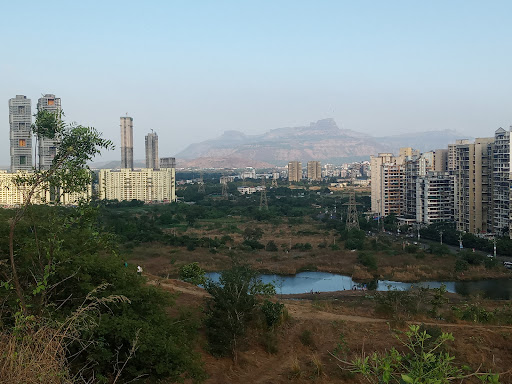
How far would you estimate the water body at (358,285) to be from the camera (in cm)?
1009

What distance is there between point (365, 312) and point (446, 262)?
24.3 feet

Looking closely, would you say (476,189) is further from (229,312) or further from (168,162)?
(168,162)

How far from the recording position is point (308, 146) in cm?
13650

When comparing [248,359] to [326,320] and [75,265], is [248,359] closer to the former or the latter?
[326,320]

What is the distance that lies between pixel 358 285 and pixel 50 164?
860 centimetres

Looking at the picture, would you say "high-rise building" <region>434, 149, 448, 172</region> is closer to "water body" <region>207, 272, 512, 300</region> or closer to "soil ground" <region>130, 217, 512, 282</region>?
"soil ground" <region>130, 217, 512, 282</region>

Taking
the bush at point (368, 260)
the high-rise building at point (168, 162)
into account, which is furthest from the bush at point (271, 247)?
the high-rise building at point (168, 162)

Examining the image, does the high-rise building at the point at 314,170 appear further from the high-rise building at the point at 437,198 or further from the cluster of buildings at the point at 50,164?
the high-rise building at the point at 437,198

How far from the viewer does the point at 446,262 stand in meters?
12.2

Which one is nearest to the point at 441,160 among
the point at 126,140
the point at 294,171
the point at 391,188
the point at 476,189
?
the point at 391,188

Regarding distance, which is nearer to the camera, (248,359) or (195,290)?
(248,359)

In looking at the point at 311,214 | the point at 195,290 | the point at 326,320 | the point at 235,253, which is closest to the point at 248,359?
the point at 326,320

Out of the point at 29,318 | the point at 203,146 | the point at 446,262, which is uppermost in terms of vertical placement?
the point at 203,146

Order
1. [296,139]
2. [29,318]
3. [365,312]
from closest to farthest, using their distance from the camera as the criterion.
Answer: [29,318]
[365,312]
[296,139]
